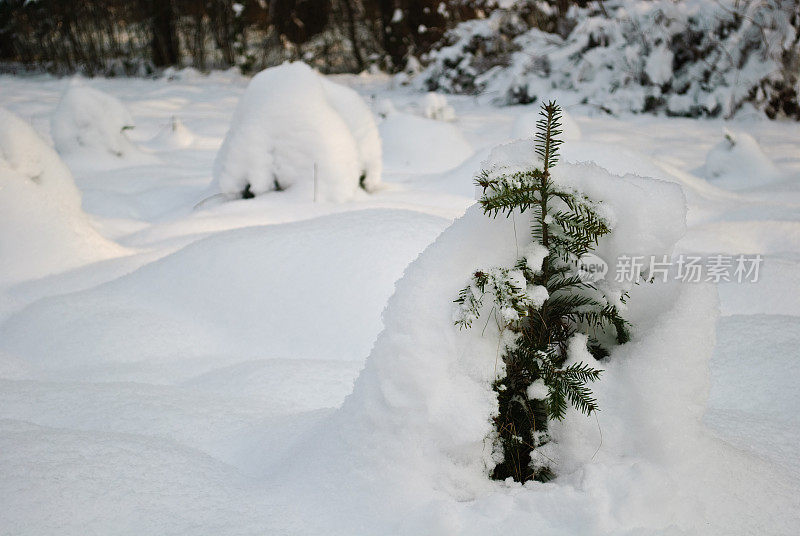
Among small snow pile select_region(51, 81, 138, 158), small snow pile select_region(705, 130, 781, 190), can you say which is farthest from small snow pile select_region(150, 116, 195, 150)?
small snow pile select_region(705, 130, 781, 190)

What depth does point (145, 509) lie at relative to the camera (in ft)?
3.41

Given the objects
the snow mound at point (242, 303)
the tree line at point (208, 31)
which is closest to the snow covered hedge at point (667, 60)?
the tree line at point (208, 31)

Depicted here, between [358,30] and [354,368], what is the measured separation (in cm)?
1298

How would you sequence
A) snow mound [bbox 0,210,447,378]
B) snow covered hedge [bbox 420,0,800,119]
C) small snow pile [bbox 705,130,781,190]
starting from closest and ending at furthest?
snow mound [bbox 0,210,447,378] → small snow pile [bbox 705,130,781,190] → snow covered hedge [bbox 420,0,800,119]

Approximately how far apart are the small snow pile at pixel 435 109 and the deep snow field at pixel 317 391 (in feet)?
11.5

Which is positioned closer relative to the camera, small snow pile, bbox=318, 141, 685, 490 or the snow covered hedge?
small snow pile, bbox=318, 141, 685, 490

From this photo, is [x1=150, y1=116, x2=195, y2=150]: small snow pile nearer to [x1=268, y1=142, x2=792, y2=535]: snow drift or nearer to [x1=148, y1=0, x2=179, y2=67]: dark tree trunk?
[x1=268, y1=142, x2=792, y2=535]: snow drift

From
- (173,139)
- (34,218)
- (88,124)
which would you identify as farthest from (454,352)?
(173,139)

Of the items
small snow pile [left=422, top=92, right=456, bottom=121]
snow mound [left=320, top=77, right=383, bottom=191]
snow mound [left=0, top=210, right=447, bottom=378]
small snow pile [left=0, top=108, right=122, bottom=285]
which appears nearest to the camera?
snow mound [left=0, top=210, right=447, bottom=378]

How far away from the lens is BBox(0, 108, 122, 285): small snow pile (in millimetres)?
2932

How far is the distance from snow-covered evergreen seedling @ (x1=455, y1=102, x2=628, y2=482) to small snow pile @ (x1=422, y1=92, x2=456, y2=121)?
669cm

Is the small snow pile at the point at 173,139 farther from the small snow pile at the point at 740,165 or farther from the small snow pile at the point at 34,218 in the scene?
the small snow pile at the point at 740,165

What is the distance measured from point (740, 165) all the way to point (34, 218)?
5027 mm

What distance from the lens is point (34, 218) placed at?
3012 mm
